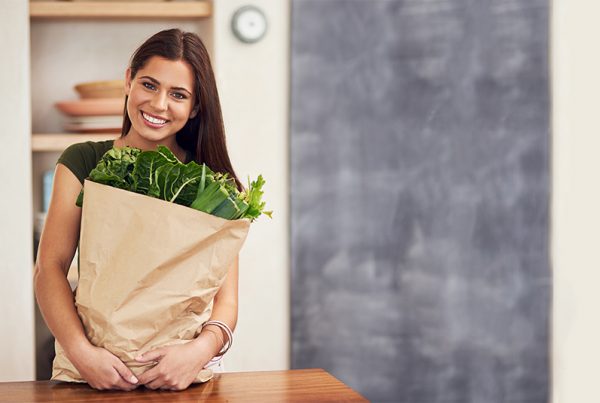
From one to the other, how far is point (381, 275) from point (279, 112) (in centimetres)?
76

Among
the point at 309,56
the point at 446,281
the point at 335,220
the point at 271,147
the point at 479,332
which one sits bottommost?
the point at 479,332

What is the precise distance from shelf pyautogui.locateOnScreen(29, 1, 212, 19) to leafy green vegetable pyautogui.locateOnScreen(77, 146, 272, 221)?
185 cm

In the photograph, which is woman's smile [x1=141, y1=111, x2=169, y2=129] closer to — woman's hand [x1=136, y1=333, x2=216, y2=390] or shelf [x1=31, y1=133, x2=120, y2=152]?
woman's hand [x1=136, y1=333, x2=216, y2=390]

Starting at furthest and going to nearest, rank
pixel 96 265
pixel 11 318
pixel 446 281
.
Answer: pixel 446 281, pixel 11 318, pixel 96 265

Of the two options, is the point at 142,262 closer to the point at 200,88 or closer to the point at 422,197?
the point at 200,88

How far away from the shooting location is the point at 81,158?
184cm

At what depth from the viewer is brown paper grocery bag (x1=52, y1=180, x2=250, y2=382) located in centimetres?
141

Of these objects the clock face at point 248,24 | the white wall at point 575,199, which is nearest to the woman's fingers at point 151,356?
the clock face at point 248,24

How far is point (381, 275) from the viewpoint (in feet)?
10.7

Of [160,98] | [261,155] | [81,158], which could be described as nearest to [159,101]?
[160,98]

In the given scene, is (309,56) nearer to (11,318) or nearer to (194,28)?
(194,28)

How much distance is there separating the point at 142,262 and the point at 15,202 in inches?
72.9

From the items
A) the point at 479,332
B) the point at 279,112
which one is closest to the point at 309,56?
the point at 279,112

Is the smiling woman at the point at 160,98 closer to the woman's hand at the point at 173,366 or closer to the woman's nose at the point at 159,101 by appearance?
the woman's nose at the point at 159,101
